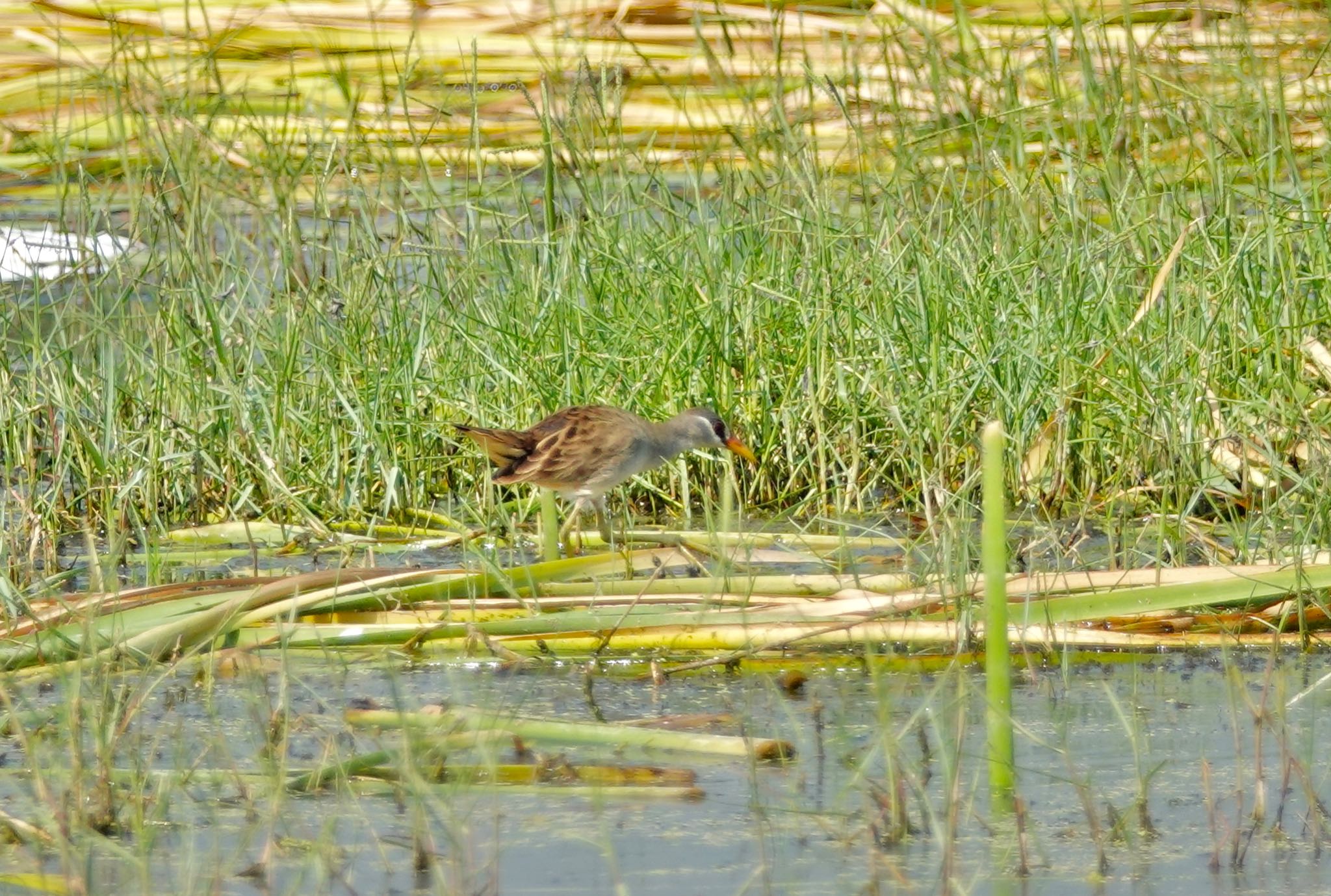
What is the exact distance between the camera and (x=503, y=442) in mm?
5344

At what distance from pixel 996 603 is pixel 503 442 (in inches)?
101

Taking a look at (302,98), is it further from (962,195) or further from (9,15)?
(962,195)

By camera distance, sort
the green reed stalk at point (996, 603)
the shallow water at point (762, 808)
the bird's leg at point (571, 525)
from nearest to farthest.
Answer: the green reed stalk at point (996, 603) < the shallow water at point (762, 808) < the bird's leg at point (571, 525)

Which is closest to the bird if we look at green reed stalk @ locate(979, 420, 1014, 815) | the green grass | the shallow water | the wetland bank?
the wetland bank

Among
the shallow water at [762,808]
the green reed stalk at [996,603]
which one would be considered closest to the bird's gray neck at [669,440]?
the shallow water at [762,808]

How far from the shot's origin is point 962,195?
6066 mm

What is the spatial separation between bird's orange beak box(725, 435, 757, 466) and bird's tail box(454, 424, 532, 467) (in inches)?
20.6

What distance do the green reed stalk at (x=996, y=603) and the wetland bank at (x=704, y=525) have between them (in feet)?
0.04

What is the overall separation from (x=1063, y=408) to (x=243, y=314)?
89.1 inches

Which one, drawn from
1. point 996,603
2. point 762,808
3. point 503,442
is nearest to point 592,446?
point 503,442

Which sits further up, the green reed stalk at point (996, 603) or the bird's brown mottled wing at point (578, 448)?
the green reed stalk at point (996, 603)

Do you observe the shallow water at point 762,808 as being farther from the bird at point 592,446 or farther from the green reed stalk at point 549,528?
the bird at point 592,446

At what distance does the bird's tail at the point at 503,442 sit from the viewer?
5.33m

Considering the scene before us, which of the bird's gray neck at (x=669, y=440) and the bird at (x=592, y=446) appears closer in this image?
the bird at (x=592, y=446)
